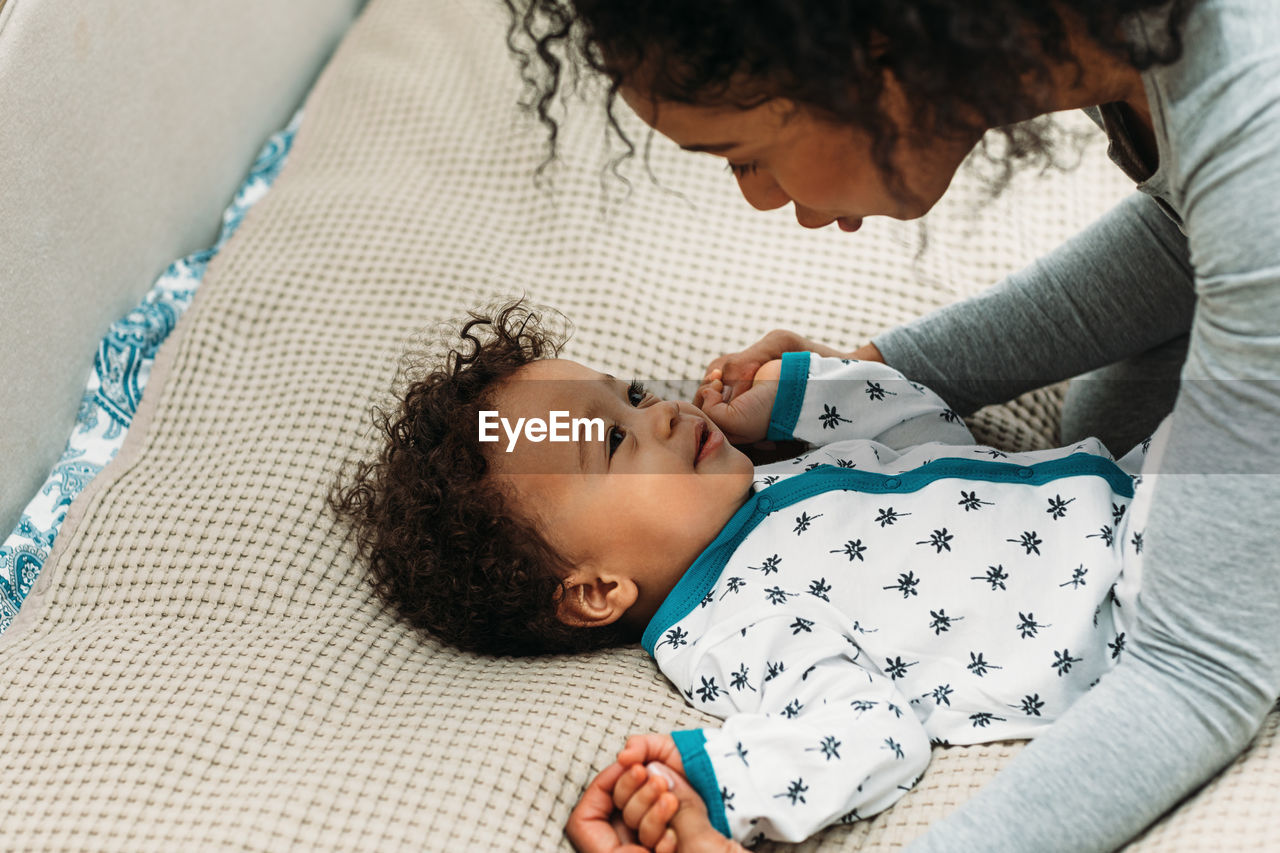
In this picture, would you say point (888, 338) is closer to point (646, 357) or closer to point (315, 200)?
point (646, 357)

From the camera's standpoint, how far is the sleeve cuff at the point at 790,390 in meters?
1.15

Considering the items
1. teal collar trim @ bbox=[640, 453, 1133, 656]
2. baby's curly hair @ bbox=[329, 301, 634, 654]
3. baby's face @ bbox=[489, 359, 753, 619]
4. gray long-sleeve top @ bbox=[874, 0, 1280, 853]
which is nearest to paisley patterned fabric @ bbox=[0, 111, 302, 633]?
baby's curly hair @ bbox=[329, 301, 634, 654]

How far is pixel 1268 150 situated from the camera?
618mm

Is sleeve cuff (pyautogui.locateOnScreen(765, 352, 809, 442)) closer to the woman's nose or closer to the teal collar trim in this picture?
the teal collar trim

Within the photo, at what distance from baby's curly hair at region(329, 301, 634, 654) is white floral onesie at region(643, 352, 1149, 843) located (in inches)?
4.3

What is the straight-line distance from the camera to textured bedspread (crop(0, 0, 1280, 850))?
0.81 m

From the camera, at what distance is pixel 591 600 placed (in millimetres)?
1045

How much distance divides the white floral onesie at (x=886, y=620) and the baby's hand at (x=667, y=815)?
2 cm

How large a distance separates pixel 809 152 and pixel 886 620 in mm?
419

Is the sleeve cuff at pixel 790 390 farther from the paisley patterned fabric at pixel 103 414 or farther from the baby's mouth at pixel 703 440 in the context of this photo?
the paisley patterned fabric at pixel 103 414

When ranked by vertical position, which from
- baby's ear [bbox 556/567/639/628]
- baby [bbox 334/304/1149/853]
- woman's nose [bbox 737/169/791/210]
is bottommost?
baby's ear [bbox 556/567/639/628]

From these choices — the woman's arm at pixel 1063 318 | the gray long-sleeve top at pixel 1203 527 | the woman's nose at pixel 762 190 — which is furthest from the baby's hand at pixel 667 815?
the woman's arm at pixel 1063 318

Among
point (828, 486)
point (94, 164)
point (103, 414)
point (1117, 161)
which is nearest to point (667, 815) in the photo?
point (828, 486)

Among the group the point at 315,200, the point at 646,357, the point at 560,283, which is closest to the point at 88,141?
the point at 315,200
